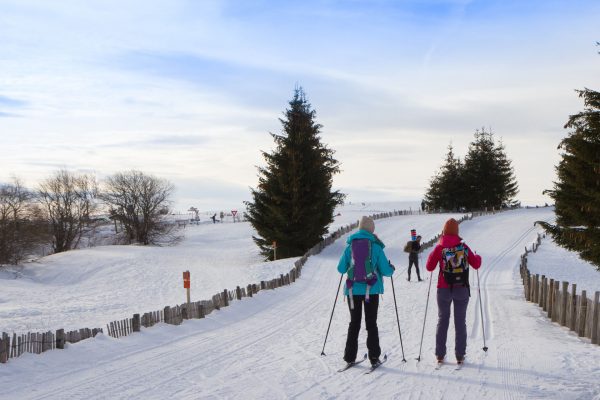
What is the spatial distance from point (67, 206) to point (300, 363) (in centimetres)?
6647

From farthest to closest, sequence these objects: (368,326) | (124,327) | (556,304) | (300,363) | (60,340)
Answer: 1. (556,304)
2. (124,327)
3. (60,340)
4. (300,363)
5. (368,326)

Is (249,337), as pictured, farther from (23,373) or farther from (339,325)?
(23,373)

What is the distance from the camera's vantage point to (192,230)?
81062 mm

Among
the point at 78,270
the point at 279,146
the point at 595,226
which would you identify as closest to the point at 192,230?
the point at 78,270

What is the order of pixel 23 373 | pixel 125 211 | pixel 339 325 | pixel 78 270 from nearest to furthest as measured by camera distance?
pixel 23 373
pixel 339 325
pixel 78 270
pixel 125 211

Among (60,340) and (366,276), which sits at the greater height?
(366,276)

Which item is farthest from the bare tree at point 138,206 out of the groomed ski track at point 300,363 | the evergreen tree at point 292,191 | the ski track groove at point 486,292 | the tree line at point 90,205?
the groomed ski track at point 300,363

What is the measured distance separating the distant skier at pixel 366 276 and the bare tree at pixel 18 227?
47025mm

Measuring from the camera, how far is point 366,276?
798 centimetres

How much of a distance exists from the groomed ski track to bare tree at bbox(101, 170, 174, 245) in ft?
173

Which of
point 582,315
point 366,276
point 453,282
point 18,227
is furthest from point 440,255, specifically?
point 18,227

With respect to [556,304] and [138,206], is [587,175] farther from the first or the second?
[138,206]

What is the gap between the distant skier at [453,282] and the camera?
8250 mm

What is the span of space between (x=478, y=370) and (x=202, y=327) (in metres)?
7.29
